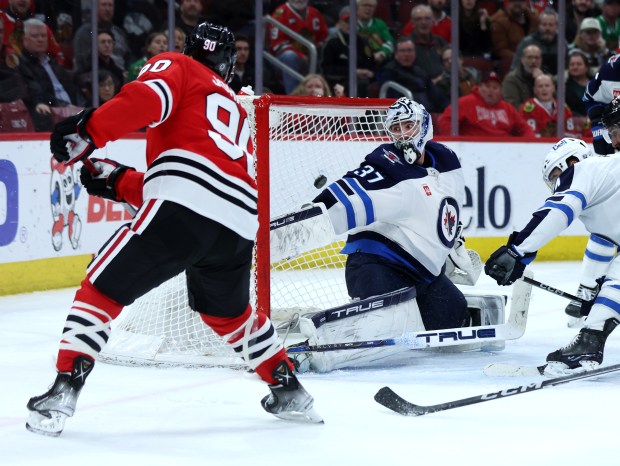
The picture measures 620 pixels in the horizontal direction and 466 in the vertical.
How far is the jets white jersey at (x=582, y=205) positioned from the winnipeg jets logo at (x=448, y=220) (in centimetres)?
40

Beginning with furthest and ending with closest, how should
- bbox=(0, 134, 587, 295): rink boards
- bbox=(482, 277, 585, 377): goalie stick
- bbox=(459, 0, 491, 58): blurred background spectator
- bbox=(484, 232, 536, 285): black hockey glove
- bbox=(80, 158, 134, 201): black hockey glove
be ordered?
1. bbox=(459, 0, 491, 58): blurred background spectator
2. bbox=(0, 134, 587, 295): rink boards
3. bbox=(482, 277, 585, 377): goalie stick
4. bbox=(484, 232, 536, 285): black hockey glove
5. bbox=(80, 158, 134, 201): black hockey glove

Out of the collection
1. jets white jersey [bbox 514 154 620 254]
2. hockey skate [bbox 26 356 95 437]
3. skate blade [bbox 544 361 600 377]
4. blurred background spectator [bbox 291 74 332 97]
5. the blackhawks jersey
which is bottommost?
blurred background spectator [bbox 291 74 332 97]

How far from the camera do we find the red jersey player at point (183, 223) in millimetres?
2783

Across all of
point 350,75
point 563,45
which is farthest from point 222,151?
point 563,45

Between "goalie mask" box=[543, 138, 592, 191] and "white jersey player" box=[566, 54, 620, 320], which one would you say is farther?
"white jersey player" box=[566, 54, 620, 320]

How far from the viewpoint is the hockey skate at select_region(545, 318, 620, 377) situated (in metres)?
3.66

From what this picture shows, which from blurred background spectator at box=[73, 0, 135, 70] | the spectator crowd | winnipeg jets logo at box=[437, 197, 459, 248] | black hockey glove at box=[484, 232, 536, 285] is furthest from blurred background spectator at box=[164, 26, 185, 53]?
black hockey glove at box=[484, 232, 536, 285]

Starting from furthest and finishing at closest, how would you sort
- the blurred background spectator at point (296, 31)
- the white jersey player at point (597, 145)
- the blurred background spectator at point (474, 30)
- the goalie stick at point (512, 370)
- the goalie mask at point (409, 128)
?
the blurred background spectator at point (474, 30) → the blurred background spectator at point (296, 31) → the white jersey player at point (597, 145) → the goalie mask at point (409, 128) → the goalie stick at point (512, 370)

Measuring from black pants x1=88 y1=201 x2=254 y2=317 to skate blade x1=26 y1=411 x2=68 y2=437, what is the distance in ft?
1.02

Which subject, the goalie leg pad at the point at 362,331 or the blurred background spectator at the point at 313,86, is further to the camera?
the blurred background spectator at the point at 313,86

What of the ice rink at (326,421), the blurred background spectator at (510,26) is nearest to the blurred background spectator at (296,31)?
the blurred background spectator at (510,26)

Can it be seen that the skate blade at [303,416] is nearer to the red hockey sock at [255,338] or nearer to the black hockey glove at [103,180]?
the red hockey sock at [255,338]

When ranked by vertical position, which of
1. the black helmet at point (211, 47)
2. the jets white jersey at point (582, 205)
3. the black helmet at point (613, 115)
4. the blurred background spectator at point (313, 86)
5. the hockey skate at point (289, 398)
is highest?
the black helmet at point (211, 47)

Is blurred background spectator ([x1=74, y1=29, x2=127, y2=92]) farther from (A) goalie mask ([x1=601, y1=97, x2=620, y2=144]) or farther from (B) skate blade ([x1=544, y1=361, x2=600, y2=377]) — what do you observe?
(B) skate blade ([x1=544, y1=361, x2=600, y2=377])
